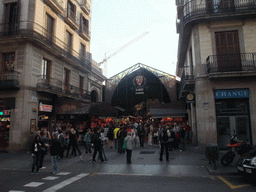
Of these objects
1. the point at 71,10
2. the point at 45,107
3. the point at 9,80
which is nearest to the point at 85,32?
the point at 71,10

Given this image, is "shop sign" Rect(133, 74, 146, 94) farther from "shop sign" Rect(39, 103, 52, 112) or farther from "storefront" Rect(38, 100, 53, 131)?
"shop sign" Rect(39, 103, 52, 112)

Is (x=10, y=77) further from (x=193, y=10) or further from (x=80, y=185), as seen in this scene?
(x=193, y=10)

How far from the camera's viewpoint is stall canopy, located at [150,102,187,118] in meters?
20.2

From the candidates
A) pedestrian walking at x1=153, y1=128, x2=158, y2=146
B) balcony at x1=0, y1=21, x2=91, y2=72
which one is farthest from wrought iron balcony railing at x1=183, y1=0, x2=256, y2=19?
balcony at x1=0, y1=21, x2=91, y2=72

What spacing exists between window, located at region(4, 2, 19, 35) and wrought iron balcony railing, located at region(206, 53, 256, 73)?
1430 cm

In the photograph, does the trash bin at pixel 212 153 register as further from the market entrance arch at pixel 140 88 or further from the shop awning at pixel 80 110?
the market entrance arch at pixel 140 88

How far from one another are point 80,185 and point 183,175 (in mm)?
3872

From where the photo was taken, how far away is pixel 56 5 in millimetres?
18531

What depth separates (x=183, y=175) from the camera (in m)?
7.76

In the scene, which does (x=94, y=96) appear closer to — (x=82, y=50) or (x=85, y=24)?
(x=82, y=50)

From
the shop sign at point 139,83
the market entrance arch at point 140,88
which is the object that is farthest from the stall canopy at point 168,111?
the shop sign at point 139,83

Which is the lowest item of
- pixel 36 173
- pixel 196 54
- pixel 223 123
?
pixel 36 173

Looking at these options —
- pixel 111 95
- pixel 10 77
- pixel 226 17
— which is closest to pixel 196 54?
pixel 226 17

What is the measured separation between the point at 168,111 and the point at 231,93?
27.2 feet
